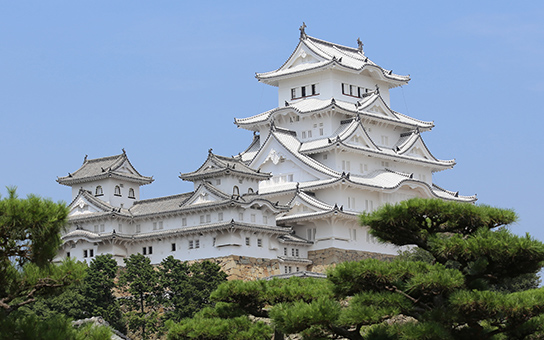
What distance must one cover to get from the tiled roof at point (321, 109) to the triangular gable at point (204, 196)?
12.0 m

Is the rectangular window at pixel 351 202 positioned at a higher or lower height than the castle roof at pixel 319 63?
lower

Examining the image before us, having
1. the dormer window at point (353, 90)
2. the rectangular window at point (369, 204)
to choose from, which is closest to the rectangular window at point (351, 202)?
the rectangular window at point (369, 204)

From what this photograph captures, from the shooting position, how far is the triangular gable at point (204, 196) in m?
54.6

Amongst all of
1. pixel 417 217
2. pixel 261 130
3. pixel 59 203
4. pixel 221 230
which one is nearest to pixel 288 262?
pixel 221 230

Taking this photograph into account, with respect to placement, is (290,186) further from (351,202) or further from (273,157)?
(351,202)

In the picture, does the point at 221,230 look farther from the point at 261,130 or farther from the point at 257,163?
the point at 261,130

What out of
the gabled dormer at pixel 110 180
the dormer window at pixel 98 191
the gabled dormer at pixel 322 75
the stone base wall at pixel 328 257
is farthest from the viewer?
the gabled dormer at pixel 322 75

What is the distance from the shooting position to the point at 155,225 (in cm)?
5725

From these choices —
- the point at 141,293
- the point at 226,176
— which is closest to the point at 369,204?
the point at 226,176

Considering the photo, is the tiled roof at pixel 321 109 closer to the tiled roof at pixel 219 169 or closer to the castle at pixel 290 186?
the castle at pixel 290 186

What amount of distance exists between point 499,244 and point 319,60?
142ft

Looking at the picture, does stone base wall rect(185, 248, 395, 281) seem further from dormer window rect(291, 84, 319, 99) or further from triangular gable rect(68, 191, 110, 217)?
dormer window rect(291, 84, 319, 99)

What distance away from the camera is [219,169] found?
2199 inches

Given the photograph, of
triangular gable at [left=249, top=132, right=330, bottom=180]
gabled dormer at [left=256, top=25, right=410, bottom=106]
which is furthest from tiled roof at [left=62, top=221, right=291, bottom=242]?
gabled dormer at [left=256, top=25, right=410, bottom=106]
